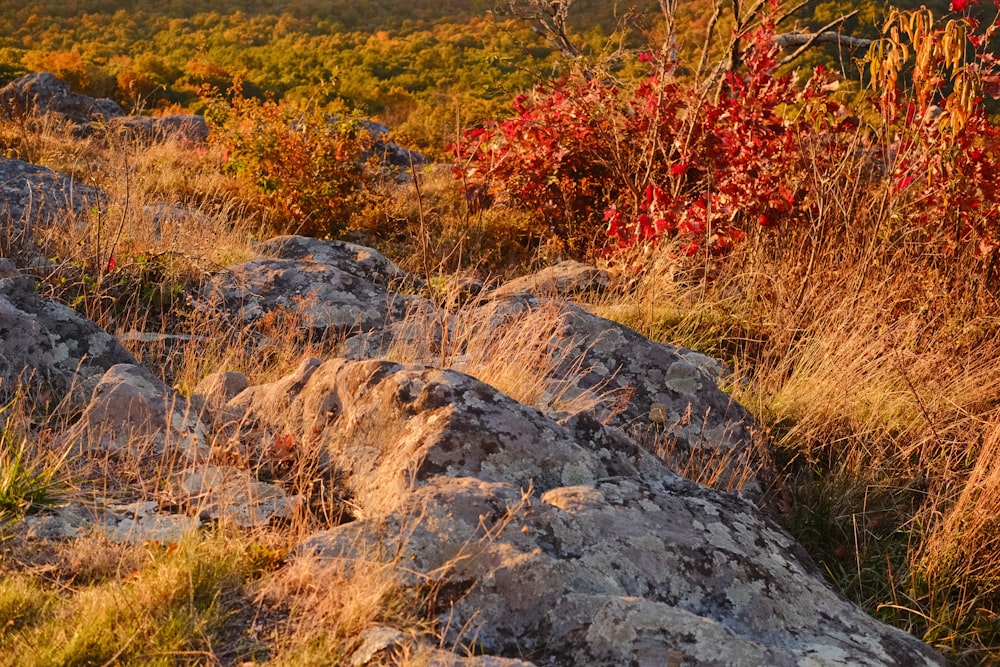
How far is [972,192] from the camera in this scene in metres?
4.64

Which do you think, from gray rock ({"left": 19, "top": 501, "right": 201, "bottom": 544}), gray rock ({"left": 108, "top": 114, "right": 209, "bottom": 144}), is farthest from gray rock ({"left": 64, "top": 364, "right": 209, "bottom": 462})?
gray rock ({"left": 108, "top": 114, "right": 209, "bottom": 144})

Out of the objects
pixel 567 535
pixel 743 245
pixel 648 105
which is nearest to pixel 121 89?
pixel 648 105

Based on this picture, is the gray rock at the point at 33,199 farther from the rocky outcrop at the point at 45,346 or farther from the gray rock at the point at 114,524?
the gray rock at the point at 114,524

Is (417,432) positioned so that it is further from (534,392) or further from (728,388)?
(728,388)

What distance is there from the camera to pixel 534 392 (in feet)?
10.2

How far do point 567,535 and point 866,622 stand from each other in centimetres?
80

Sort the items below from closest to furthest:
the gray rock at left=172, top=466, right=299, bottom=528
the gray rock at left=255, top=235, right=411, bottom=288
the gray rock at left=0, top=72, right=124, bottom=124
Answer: the gray rock at left=172, top=466, right=299, bottom=528 < the gray rock at left=255, top=235, right=411, bottom=288 < the gray rock at left=0, top=72, right=124, bottom=124

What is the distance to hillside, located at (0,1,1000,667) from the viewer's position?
188 cm

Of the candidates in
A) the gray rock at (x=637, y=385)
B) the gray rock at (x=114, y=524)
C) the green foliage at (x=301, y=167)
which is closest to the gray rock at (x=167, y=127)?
the green foliage at (x=301, y=167)

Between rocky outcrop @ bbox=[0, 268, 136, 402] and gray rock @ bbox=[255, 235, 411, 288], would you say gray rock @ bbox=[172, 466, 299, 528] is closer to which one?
rocky outcrop @ bbox=[0, 268, 136, 402]

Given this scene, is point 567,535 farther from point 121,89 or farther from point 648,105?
point 121,89

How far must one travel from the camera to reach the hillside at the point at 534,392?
188 cm

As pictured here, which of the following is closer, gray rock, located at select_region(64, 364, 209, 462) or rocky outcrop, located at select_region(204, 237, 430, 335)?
gray rock, located at select_region(64, 364, 209, 462)

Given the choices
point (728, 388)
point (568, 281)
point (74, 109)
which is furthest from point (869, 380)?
point (74, 109)
